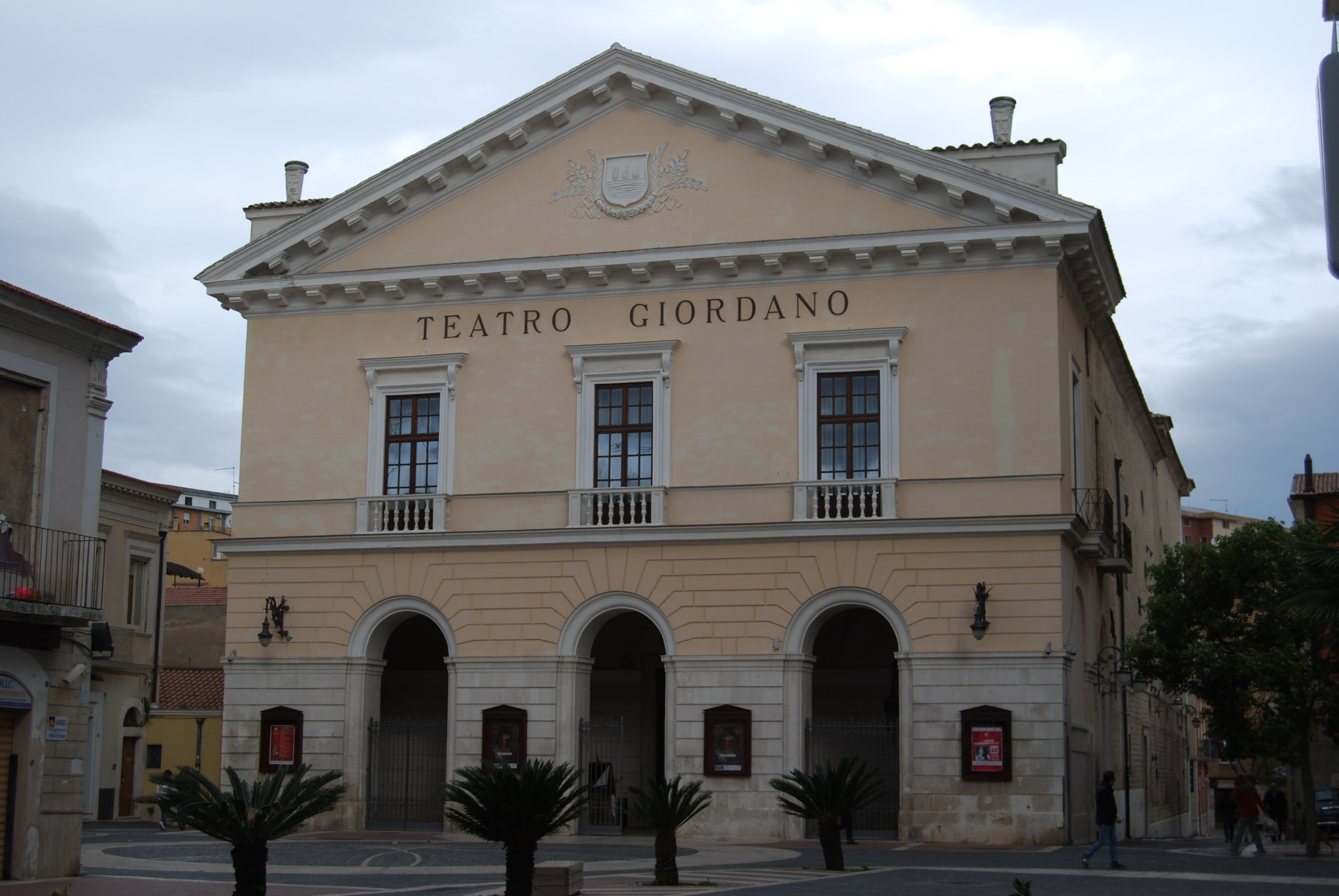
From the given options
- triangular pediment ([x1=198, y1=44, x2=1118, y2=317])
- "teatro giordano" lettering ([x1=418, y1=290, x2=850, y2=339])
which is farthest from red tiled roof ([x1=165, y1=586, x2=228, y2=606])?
"teatro giordano" lettering ([x1=418, y1=290, x2=850, y2=339])

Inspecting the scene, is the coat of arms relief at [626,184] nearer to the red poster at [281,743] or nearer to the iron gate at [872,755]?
the iron gate at [872,755]

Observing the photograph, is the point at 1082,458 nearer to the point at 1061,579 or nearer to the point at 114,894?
the point at 1061,579

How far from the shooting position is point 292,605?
28.3m

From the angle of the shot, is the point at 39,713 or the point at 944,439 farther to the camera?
the point at 944,439

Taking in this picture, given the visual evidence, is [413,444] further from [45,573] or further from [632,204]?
[45,573]

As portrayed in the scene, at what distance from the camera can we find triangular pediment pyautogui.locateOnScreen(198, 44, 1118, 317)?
2620 cm

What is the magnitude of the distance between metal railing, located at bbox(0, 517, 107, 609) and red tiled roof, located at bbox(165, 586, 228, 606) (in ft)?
100

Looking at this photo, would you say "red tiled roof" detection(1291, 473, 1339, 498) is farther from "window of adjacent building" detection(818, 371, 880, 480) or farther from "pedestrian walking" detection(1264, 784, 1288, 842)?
"window of adjacent building" detection(818, 371, 880, 480)

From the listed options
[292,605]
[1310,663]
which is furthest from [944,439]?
[292,605]

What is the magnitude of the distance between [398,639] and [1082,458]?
14.0m

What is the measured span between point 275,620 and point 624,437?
729 centimetres

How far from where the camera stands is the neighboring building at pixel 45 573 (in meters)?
→ 17.9

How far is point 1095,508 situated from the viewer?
2822cm

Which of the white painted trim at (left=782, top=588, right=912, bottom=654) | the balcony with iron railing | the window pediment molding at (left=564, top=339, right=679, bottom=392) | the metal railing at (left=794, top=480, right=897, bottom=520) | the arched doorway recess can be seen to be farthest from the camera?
the arched doorway recess
